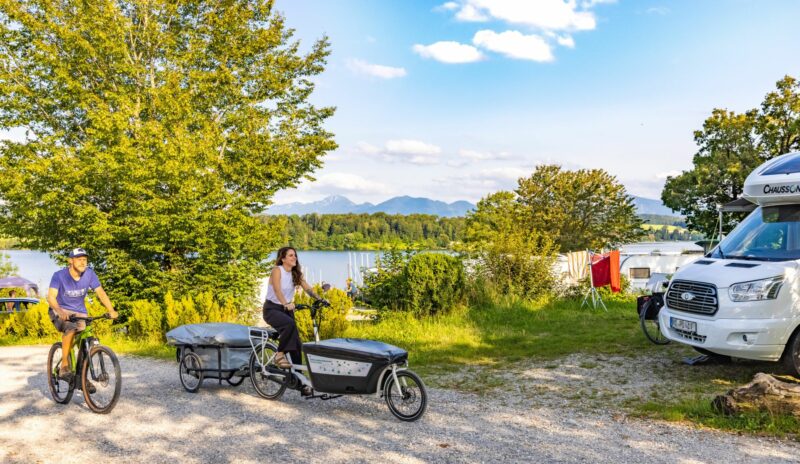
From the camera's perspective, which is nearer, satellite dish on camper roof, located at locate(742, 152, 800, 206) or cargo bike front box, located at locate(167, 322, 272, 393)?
cargo bike front box, located at locate(167, 322, 272, 393)

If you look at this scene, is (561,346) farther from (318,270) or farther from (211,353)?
(318,270)

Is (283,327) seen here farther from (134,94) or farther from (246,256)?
(134,94)

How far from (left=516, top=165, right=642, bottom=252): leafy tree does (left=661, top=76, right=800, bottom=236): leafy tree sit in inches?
594

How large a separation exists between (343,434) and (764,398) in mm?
3954

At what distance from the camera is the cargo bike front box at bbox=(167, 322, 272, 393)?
722 cm

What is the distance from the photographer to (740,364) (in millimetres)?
8234

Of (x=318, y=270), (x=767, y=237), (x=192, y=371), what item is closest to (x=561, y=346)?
(x=767, y=237)

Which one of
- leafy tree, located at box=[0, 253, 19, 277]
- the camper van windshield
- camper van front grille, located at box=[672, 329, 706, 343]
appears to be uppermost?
leafy tree, located at box=[0, 253, 19, 277]

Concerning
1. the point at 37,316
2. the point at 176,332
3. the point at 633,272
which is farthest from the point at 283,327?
the point at 633,272

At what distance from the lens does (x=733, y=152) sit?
31.1 metres

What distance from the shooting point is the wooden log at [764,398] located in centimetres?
552

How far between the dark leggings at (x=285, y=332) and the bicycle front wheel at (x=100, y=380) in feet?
5.46

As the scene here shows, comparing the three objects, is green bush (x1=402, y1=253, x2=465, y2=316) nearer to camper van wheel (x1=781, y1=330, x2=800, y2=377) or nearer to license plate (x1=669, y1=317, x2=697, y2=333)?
license plate (x1=669, y1=317, x2=697, y2=333)

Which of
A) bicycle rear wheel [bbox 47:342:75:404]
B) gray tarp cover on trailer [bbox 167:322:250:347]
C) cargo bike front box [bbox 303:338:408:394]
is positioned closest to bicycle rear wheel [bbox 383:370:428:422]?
cargo bike front box [bbox 303:338:408:394]
